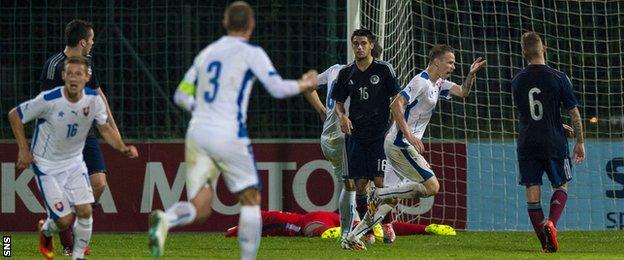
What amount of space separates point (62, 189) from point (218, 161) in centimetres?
167

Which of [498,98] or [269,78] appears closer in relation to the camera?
[269,78]

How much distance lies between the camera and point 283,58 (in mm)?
17047

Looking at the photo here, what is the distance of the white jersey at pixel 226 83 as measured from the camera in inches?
330

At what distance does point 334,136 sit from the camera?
13.1 metres

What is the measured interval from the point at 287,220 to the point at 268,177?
1.30m

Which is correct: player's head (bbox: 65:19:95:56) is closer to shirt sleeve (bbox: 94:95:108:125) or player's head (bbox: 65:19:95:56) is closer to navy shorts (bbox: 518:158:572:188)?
shirt sleeve (bbox: 94:95:108:125)

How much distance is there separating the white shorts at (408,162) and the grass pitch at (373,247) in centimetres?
62

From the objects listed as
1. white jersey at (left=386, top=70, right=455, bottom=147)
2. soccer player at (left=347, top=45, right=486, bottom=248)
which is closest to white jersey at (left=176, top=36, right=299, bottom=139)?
soccer player at (left=347, top=45, right=486, bottom=248)

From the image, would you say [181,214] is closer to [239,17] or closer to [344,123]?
[239,17]

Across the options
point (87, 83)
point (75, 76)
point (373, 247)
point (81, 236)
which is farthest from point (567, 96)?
point (81, 236)

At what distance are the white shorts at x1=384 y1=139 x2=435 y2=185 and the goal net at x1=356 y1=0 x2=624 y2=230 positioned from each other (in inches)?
86.5

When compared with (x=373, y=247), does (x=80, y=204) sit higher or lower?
higher

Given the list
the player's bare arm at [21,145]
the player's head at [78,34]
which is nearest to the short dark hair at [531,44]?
the player's head at [78,34]

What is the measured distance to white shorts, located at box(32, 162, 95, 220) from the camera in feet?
31.5
